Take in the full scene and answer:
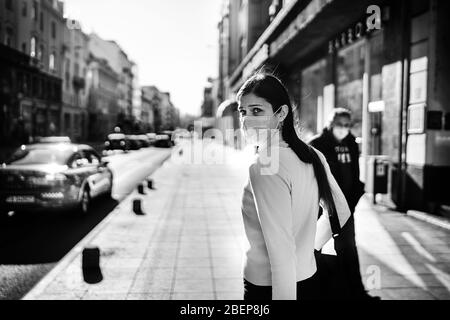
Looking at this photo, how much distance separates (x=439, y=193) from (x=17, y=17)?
25820mm

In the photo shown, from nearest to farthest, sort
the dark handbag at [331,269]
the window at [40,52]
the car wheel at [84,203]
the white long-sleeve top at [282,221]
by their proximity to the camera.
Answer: the white long-sleeve top at [282,221], the dark handbag at [331,269], the car wheel at [84,203], the window at [40,52]

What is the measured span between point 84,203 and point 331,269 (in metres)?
8.00

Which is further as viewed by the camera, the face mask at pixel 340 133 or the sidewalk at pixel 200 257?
the sidewalk at pixel 200 257

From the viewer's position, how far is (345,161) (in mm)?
4551

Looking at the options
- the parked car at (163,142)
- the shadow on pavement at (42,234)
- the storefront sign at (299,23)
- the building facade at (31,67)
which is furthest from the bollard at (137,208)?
the parked car at (163,142)

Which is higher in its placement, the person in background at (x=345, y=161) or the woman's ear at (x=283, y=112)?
the woman's ear at (x=283, y=112)

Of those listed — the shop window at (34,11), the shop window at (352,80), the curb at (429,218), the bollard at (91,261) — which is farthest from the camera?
the shop window at (34,11)

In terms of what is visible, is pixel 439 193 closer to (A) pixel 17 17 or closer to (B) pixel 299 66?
(B) pixel 299 66

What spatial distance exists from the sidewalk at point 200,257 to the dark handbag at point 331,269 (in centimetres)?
44

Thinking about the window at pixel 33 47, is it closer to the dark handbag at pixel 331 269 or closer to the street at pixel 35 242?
the street at pixel 35 242

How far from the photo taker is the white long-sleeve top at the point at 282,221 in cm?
173

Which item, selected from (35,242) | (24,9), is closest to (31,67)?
(24,9)

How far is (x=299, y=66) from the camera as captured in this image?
62.3 ft

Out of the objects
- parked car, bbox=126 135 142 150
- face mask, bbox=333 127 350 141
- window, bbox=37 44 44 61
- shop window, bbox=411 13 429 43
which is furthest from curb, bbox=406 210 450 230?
parked car, bbox=126 135 142 150
